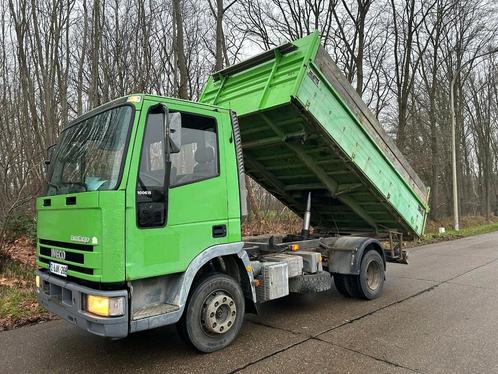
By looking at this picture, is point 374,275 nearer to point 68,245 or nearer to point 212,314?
point 212,314

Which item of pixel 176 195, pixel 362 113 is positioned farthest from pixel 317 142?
pixel 176 195

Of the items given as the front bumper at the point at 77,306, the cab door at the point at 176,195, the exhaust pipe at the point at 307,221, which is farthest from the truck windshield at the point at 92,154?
the exhaust pipe at the point at 307,221

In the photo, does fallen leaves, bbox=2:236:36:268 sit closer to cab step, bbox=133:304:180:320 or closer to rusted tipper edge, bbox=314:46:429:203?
cab step, bbox=133:304:180:320

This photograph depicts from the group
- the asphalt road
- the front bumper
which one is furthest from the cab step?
the asphalt road

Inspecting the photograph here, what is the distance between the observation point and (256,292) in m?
4.99

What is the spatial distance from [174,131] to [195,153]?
0.53 m

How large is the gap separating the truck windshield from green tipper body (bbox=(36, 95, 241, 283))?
0.09 meters

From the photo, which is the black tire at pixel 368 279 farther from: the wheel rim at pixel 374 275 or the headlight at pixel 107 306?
the headlight at pixel 107 306

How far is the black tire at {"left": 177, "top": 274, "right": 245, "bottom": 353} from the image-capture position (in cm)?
407

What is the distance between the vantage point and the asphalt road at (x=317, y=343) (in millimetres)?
3936

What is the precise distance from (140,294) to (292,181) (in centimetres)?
384

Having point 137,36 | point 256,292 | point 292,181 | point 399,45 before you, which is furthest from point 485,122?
point 256,292

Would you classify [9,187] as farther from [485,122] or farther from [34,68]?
[485,122]

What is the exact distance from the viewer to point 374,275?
6.66 meters
